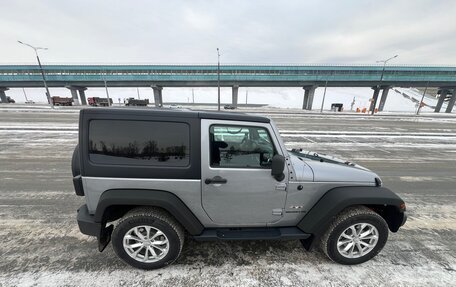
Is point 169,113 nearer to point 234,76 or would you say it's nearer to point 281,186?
point 281,186

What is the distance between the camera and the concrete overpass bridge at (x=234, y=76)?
177 feet

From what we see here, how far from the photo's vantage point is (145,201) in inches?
88.3

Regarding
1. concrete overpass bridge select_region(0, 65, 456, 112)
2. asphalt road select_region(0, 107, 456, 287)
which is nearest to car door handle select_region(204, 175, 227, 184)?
asphalt road select_region(0, 107, 456, 287)

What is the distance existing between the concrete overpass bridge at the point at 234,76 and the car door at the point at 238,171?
183 ft

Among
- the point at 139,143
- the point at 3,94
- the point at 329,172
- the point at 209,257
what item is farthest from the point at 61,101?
the point at 329,172

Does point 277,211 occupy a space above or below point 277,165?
below

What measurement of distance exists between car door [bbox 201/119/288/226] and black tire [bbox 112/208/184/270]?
1.46ft

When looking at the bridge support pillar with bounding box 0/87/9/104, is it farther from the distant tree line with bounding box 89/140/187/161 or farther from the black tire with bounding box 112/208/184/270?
the black tire with bounding box 112/208/184/270

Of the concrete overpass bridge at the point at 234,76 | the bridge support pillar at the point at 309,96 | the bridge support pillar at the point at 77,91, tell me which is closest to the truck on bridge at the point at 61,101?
the bridge support pillar at the point at 77,91

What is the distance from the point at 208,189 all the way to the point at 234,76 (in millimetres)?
56662

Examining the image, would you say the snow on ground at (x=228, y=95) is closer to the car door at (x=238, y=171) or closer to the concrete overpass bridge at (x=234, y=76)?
the concrete overpass bridge at (x=234, y=76)

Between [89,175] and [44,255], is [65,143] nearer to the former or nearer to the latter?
[44,255]

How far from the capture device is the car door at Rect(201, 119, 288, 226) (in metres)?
2.32

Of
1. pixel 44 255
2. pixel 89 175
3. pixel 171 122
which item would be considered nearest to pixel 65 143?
pixel 44 255
